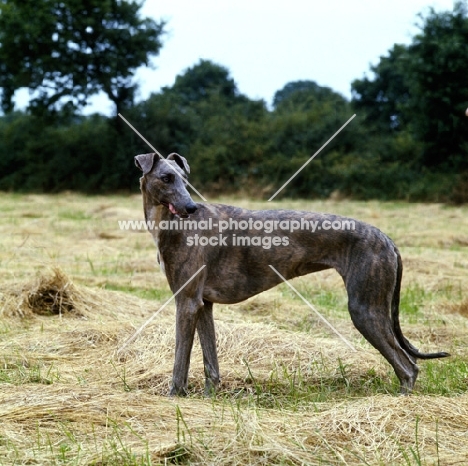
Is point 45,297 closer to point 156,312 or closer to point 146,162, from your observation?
point 156,312

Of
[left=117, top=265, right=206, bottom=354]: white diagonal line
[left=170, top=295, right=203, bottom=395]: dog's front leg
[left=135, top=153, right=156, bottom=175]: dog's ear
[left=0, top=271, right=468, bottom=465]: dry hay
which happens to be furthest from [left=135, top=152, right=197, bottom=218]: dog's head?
[left=0, top=271, right=468, bottom=465]: dry hay

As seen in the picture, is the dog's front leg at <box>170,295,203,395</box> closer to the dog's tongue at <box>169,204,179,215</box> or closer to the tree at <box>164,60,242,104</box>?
the dog's tongue at <box>169,204,179,215</box>

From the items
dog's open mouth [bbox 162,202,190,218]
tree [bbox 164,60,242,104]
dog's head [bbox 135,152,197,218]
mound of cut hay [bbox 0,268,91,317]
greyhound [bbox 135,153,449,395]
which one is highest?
tree [bbox 164,60,242,104]

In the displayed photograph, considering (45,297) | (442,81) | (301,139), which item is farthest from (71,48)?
(45,297)

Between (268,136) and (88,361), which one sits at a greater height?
(268,136)

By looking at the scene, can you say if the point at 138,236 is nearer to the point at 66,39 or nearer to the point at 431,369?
the point at 431,369

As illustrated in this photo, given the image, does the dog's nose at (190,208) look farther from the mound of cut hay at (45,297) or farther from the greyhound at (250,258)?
the mound of cut hay at (45,297)

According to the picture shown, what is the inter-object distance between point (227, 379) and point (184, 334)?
0.60 metres

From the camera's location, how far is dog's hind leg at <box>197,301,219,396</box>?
16.4 feet

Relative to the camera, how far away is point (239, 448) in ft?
10.9

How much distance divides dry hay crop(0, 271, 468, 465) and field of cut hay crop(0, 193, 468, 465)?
1 centimetres

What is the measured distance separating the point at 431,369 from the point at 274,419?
207 centimetres

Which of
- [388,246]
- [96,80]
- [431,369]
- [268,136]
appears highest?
[96,80]

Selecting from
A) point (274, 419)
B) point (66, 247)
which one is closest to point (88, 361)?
point (274, 419)
